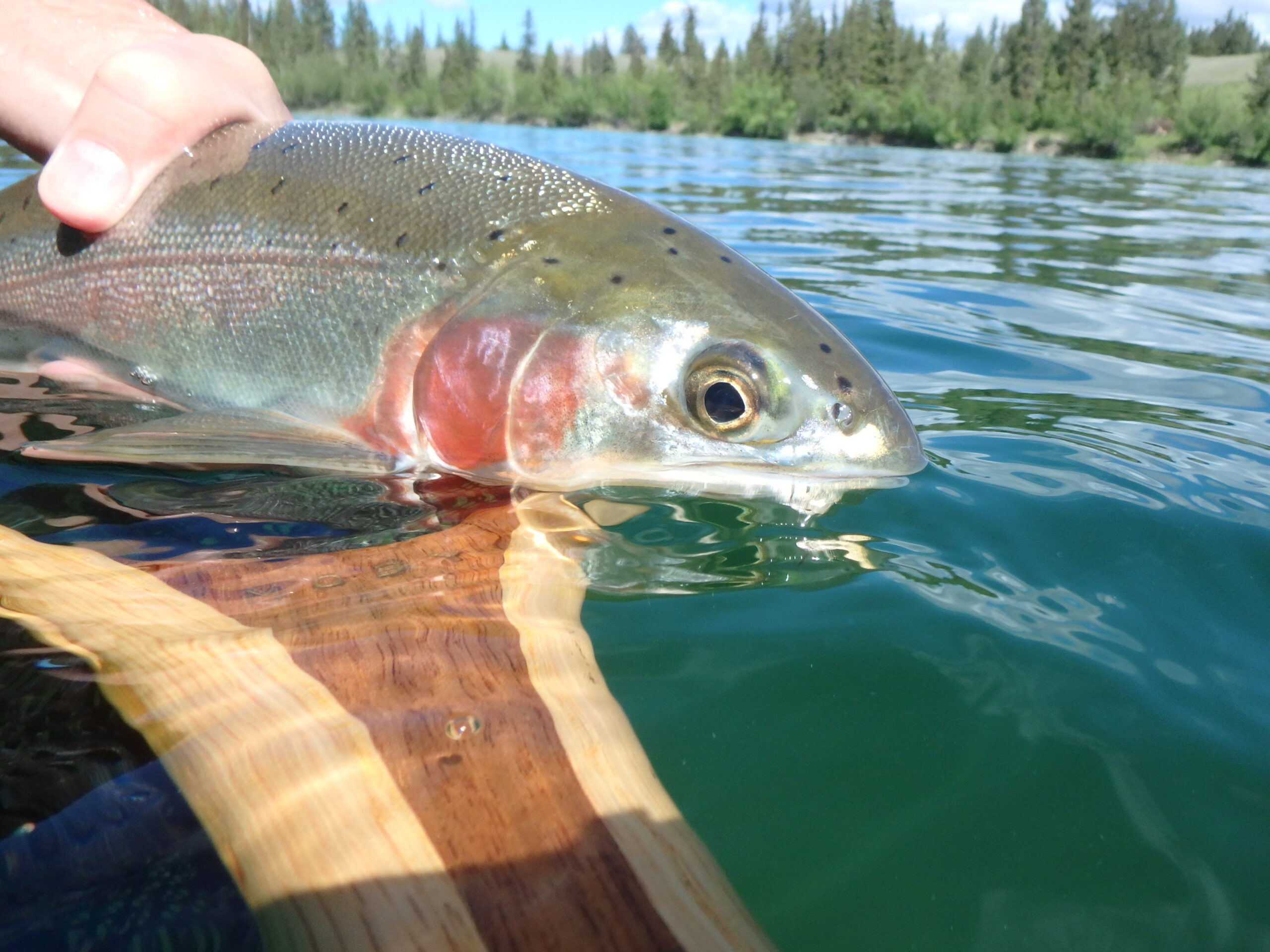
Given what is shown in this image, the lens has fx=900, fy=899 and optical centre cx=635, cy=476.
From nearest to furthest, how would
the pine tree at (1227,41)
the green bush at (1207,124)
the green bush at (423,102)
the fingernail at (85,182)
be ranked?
1. the fingernail at (85,182)
2. the green bush at (1207,124)
3. the green bush at (423,102)
4. the pine tree at (1227,41)

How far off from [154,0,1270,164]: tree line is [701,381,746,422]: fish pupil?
38.5 metres

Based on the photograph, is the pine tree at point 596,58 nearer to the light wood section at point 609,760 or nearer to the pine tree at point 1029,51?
the pine tree at point 1029,51

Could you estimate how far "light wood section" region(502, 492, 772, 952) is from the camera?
39.8 inches

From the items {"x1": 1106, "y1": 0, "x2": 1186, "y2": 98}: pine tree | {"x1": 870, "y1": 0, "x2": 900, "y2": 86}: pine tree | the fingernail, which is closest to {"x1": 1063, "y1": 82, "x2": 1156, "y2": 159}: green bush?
{"x1": 1106, "y1": 0, "x2": 1186, "y2": 98}: pine tree

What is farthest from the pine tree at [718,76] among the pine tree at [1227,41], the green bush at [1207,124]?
the pine tree at [1227,41]

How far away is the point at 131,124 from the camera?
2527 millimetres

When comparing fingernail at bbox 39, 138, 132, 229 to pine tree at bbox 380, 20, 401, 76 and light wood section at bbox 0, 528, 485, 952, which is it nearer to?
light wood section at bbox 0, 528, 485, 952

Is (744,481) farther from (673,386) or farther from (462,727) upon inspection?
(462,727)

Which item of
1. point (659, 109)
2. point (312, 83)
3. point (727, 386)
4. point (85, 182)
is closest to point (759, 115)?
point (659, 109)

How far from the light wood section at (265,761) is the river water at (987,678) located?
1.33 feet

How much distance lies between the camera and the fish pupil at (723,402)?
2.21 m

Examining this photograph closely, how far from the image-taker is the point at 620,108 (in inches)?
2756

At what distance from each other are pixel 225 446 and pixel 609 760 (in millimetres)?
1397

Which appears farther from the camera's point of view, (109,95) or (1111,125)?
→ (1111,125)
